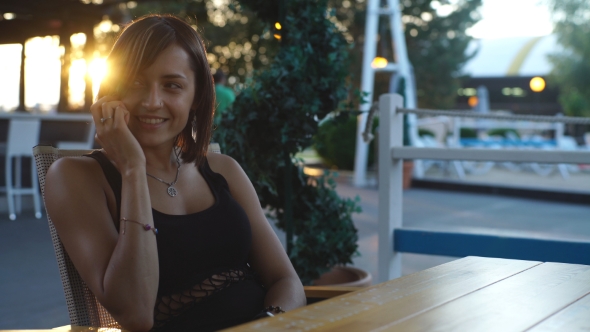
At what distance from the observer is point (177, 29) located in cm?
182

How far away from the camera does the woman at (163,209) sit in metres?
1.53

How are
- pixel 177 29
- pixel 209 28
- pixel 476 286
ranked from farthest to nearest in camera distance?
pixel 209 28
pixel 177 29
pixel 476 286

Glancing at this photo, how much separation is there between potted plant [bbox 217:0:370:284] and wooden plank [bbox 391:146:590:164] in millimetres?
534

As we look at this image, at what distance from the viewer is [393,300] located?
1.29 metres

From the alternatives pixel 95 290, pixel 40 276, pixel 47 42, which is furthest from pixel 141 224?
pixel 47 42

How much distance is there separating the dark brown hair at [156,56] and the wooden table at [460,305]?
0.83m

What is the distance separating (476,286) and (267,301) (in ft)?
2.05

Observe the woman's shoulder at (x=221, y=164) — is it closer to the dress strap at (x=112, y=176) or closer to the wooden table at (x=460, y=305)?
the dress strap at (x=112, y=176)

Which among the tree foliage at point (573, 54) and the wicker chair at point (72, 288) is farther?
the tree foliage at point (573, 54)

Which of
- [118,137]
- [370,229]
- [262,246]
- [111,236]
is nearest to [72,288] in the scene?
[111,236]

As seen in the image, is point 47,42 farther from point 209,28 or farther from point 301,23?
point 301,23

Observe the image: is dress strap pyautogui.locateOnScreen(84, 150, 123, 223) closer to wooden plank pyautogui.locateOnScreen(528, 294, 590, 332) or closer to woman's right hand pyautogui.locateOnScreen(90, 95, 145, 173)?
woman's right hand pyautogui.locateOnScreen(90, 95, 145, 173)

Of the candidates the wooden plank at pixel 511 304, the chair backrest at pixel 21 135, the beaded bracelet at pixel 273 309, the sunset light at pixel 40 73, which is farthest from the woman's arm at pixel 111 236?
the sunset light at pixel 40 73

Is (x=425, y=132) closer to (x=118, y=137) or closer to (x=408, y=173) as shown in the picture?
(x=408, y=173)
